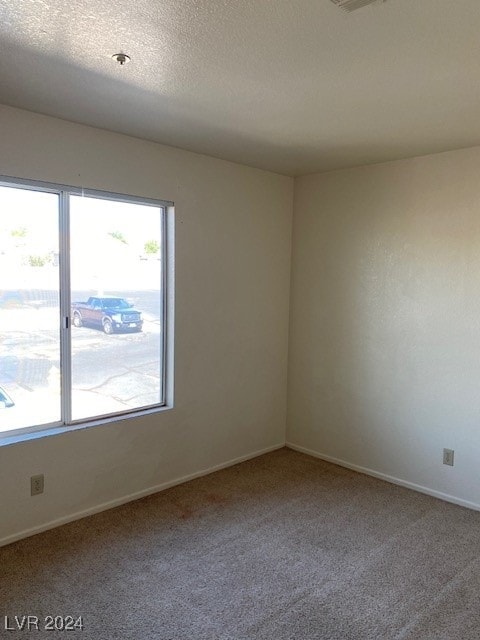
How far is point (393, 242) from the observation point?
370cm

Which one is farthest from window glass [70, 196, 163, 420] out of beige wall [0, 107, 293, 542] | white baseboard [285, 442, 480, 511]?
white baseboard [285, 442, 480, 511]

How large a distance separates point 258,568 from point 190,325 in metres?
1.74

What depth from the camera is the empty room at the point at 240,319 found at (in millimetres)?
2047

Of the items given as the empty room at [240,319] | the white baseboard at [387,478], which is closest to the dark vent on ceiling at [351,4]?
the empty room at [240,319]

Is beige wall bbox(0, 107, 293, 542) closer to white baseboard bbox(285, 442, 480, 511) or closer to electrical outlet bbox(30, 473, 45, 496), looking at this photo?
electrical outlet bbox(30, 473, 45, 496)

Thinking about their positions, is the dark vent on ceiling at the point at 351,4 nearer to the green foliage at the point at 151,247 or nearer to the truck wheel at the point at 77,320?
the green foliage at the point at 151,247

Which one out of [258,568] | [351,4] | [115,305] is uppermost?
[351,4]

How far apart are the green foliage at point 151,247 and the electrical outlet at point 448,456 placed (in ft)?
8.39

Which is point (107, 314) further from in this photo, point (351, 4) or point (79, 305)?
point (351, 4)

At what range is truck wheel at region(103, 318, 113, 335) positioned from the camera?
3.27 m

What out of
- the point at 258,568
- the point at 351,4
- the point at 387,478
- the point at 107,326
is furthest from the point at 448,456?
the point at 351,4

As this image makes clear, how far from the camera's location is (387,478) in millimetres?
3809

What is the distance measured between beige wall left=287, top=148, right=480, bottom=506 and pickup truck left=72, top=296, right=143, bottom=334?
1608 millimetres

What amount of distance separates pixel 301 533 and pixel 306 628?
83cm
